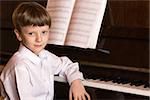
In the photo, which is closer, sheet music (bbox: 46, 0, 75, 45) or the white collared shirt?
the white collared shirt

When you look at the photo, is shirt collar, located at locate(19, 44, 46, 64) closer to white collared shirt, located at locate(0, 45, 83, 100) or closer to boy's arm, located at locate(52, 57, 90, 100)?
white collared shirt, located at locate(0, 45, 83, 100)

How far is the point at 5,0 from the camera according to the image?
104 inches

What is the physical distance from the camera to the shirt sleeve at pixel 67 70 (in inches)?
68.3

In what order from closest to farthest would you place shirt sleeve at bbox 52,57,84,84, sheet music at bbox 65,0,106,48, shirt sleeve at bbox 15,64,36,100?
shirt sleeve at bbox 15,64,36,100
shirt sleeve at bbox 52,57,84,84
sheet music at bbox 65,0,106,48

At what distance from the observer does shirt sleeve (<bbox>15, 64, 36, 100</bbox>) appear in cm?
157

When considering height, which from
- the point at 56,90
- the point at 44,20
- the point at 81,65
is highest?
the point at 44,20

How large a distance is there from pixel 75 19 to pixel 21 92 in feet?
2.03

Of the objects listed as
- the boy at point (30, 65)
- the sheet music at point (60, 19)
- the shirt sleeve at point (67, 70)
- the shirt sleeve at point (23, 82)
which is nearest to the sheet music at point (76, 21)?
the sheet music at point (60, 19)

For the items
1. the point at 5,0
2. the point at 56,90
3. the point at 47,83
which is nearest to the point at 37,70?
the point at 47,83

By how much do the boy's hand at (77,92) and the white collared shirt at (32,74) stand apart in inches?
2.0

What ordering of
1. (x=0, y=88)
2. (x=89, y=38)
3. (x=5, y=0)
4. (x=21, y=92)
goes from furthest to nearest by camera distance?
(x=5, y=0) → (x=89, y=38) → (x=0, y=88) → (x=21, y=92)

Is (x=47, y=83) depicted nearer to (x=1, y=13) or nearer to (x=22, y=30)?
(x=22, y=30)

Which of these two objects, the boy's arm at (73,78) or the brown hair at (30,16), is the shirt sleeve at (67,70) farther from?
the brown hair at (30,16)

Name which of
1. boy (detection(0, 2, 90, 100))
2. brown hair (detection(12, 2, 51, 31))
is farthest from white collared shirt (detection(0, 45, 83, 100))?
brown hair (detection(12, 2, 51, 31))
